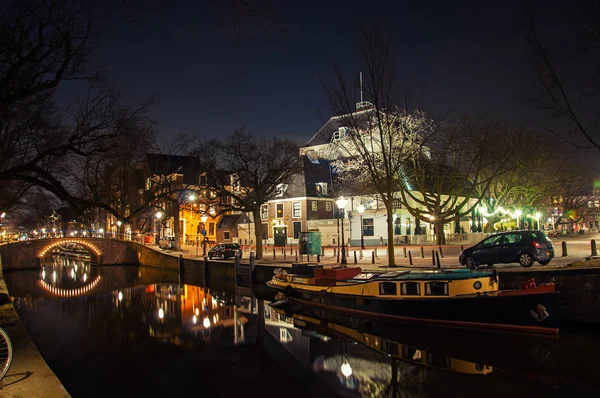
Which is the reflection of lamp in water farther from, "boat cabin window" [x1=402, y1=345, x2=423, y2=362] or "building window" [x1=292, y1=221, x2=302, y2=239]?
"building window" [x1=292, y1=221, x2=302, y2=239]

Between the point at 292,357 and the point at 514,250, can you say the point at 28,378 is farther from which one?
the point at 514,250

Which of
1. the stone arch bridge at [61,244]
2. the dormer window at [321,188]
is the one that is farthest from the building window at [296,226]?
the stone arch bridge at [61,244]

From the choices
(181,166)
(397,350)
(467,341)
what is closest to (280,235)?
(181,166)

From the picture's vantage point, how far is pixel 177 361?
1576 centimetres

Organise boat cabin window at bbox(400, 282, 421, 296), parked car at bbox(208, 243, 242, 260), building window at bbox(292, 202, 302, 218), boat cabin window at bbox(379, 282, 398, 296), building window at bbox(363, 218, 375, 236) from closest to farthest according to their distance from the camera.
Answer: boat cabin window at bbox(400, 282, 421, 296)
boat cabin window at bbox(379, 282, 398, 296)
parked car at bbox(208, 243, 242, 260)
building window at bbox(363, 218, 375, 236)
building window at bbox(292, 202, 302, 218)

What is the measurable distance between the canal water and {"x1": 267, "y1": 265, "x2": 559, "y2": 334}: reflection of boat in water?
0.52 metres

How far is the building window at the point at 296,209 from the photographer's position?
186 feet

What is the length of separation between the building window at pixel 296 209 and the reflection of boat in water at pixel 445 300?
3431 cm

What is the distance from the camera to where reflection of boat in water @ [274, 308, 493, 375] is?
45.4 ft

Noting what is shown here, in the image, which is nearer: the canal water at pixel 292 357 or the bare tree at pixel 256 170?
the canal water at pixel 292 357

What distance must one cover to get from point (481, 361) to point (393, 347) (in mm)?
3180

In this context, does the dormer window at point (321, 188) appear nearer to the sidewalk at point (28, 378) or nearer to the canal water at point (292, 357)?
the canal water at point (292, 357)

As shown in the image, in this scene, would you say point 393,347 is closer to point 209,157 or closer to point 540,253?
point 540,253

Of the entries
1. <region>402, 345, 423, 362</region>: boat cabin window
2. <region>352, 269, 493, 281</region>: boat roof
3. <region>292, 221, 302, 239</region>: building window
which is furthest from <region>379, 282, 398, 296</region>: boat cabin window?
<region>292, 221, 302, 239</region>: building window
